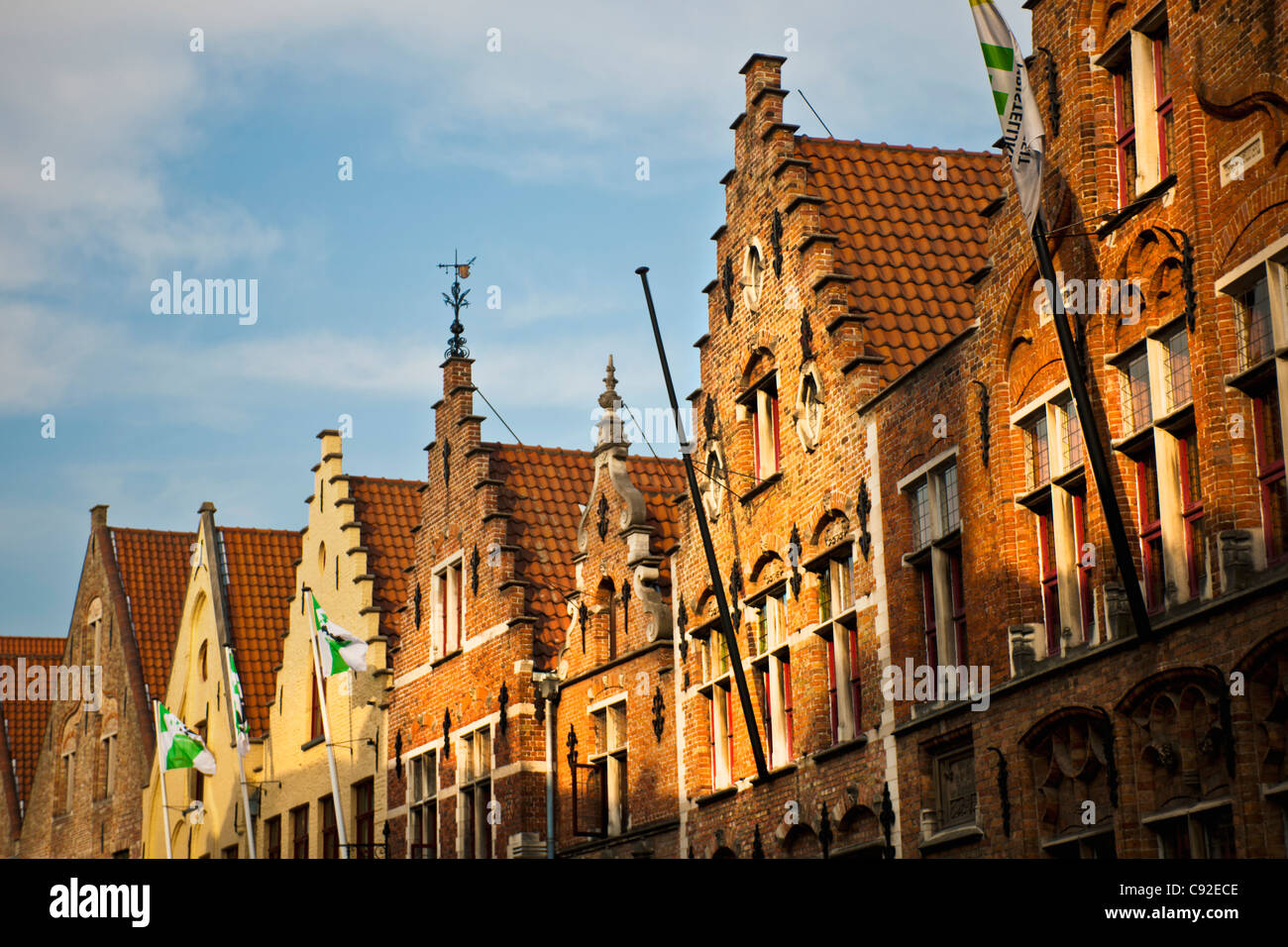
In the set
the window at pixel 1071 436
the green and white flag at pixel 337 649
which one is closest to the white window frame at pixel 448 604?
the green and white flag at pixel 337 649

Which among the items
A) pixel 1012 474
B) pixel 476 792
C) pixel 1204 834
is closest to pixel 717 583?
pixel 1012 474

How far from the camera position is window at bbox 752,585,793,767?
22.8m

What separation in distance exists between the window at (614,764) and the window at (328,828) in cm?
838

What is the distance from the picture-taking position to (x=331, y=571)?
35.8 m

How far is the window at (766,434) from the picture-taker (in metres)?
23.6

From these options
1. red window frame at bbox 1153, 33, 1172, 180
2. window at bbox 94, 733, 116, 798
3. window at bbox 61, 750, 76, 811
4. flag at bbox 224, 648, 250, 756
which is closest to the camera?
red window frame at bbox 1153, 33, 1172, 180

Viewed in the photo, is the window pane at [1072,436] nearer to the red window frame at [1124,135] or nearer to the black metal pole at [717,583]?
the red window frame at [1124,135]

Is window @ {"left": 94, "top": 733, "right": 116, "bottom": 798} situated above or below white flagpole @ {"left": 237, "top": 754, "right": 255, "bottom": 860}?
above

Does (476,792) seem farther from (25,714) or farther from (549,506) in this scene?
(25,714)

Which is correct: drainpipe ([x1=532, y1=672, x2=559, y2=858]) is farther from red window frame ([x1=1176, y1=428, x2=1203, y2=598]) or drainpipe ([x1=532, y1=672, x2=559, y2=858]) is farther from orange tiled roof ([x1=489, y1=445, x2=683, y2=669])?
red window frame ([x1=1176, y1=428, x2=1203, y2=598])

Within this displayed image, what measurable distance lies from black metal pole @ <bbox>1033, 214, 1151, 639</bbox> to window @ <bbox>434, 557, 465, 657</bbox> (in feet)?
55.2

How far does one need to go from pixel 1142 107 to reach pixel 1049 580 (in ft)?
14.6

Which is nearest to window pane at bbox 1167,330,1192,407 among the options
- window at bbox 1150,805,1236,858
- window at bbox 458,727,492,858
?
window at bbox 1150,805,1236,858
